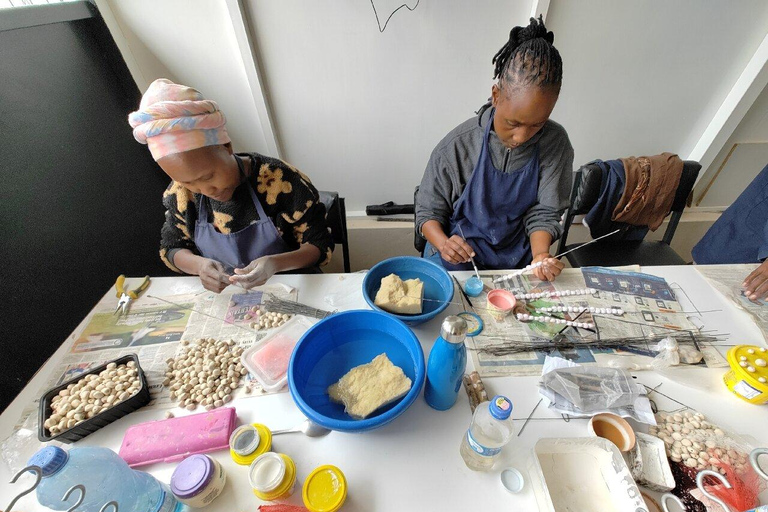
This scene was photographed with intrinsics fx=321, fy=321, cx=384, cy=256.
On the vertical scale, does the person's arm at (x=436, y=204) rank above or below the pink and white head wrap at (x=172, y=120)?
below

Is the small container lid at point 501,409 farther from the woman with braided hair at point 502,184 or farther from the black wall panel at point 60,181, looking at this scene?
the black wall panel at point 60,181

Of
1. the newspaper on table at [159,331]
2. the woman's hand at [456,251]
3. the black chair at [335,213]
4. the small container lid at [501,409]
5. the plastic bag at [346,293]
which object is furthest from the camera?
the black chair at [335,213]

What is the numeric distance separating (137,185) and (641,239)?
10.3 feet

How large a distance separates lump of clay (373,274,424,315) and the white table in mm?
148

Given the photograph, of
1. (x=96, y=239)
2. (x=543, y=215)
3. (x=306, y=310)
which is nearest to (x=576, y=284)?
(x=543, y=215)

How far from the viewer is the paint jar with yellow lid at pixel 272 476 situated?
2.30 ft

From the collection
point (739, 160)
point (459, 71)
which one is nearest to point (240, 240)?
point (459, 71)

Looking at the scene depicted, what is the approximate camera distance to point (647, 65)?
2039 mm

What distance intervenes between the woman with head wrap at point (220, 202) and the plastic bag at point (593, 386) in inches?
41.1

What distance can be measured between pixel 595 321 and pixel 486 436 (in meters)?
0.70

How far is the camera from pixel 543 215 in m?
1.52

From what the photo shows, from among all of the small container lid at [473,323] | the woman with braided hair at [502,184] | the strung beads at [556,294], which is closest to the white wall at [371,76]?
the woman with braided hair at [502,184]

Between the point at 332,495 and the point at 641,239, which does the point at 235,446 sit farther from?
the point at 641,239

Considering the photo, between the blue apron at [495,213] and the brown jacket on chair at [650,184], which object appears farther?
the brown jacket on chair at [650,184]
